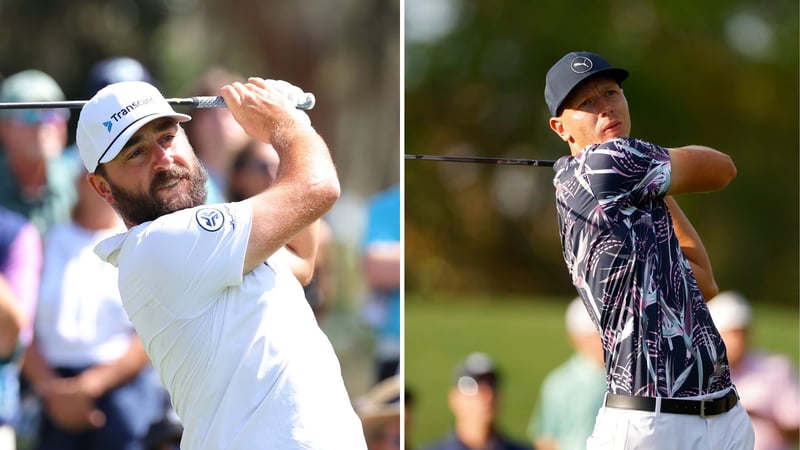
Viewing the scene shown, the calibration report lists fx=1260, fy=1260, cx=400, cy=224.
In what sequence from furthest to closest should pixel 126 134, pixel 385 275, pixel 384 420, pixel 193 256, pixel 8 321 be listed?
pixel 385 275
pixel 384 420
pixel 8 321
pixel 126 134
pixel 193 256

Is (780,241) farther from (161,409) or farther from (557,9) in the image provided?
(161,409)

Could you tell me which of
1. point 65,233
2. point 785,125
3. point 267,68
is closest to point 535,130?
point 785,125

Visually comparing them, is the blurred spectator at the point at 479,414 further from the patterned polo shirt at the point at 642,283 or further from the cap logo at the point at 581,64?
the cap logo at the point at 581,64

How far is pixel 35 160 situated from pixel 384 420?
2379 millimetres

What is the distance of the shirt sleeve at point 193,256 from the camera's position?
351 cm

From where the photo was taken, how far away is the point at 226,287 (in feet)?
11.7

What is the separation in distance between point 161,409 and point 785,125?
54.8 ft

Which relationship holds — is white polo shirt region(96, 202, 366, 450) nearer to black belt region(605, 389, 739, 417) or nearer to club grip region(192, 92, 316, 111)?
club grip region(192, 92, 316, 111)

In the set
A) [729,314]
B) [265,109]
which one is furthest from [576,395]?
[265,109]

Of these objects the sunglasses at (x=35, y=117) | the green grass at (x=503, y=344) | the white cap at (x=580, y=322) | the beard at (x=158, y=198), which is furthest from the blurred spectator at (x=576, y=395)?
the beard at (x=158, y=198)

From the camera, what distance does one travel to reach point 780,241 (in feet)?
67.1

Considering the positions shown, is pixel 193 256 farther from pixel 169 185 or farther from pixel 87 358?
pixel 87 358

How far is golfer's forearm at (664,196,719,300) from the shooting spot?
14.1ft

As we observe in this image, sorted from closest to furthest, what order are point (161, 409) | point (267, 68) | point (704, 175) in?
point (704, 175) → point (161, 409) → point (267, 68)
